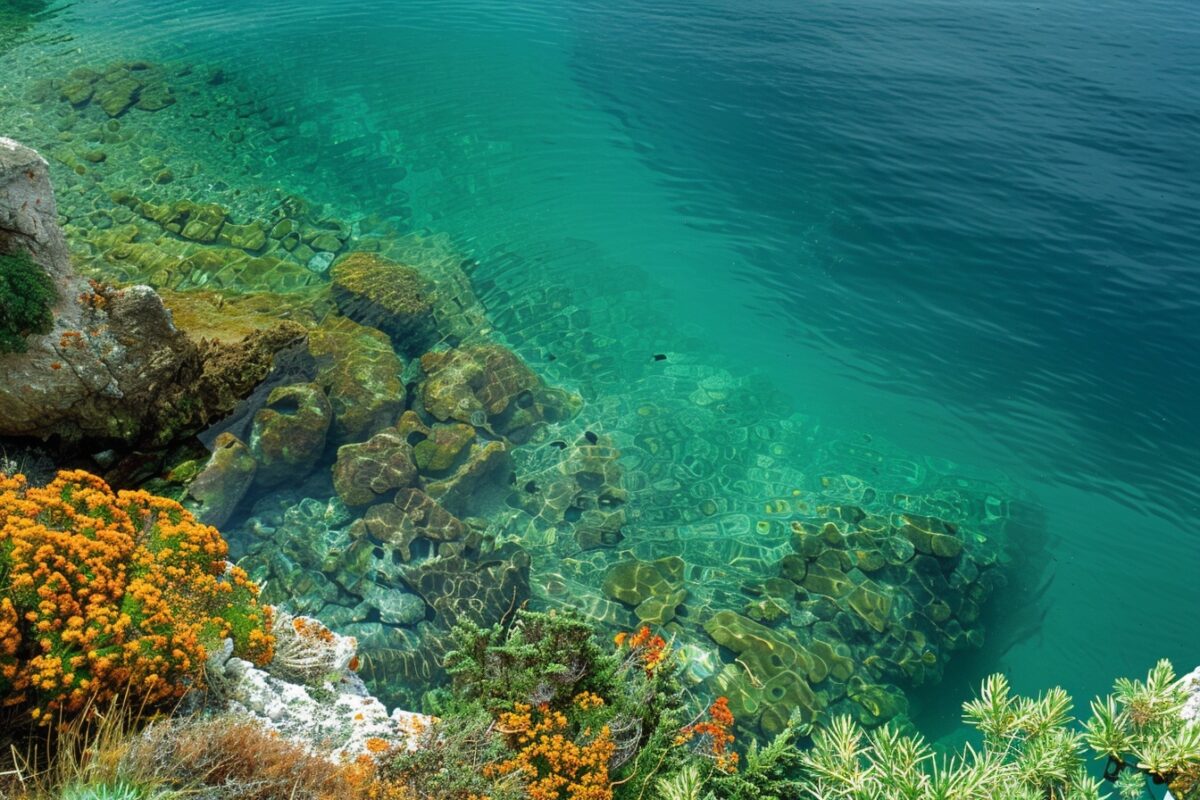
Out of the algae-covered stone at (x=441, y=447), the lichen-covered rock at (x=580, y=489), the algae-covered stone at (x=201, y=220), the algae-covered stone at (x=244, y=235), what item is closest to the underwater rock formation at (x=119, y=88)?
the algae-covered stone at (x=201, y=220)

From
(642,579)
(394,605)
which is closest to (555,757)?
(394,605)

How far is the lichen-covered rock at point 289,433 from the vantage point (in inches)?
564

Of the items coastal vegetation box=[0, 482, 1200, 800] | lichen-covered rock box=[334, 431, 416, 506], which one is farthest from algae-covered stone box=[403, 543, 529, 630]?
coastal vegetation box=[0, 482, 1200, 800]

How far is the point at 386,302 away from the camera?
18.0m

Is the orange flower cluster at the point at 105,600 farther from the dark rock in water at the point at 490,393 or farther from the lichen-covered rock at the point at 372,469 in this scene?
the dark rock in water at the point at 490,393

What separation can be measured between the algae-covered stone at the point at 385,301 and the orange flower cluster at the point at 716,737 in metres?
11.1

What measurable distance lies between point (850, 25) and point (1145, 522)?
30323 mm

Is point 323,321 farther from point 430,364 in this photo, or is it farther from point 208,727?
point 208,727

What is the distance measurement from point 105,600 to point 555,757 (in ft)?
17.8

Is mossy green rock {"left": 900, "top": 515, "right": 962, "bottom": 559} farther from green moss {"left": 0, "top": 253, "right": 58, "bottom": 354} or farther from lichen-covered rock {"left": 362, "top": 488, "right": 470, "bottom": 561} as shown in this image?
green moss {"left": 0, "top": 253, "right": 58, "bottom": 354}

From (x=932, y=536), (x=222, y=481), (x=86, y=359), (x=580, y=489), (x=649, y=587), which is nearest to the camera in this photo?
(x=86, y=359)

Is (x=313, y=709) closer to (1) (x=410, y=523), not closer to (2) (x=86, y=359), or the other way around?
(1) (x=410, y=523)

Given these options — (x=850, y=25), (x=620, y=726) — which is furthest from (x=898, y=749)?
(x=850, y=25)

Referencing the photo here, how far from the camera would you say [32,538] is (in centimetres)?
793
